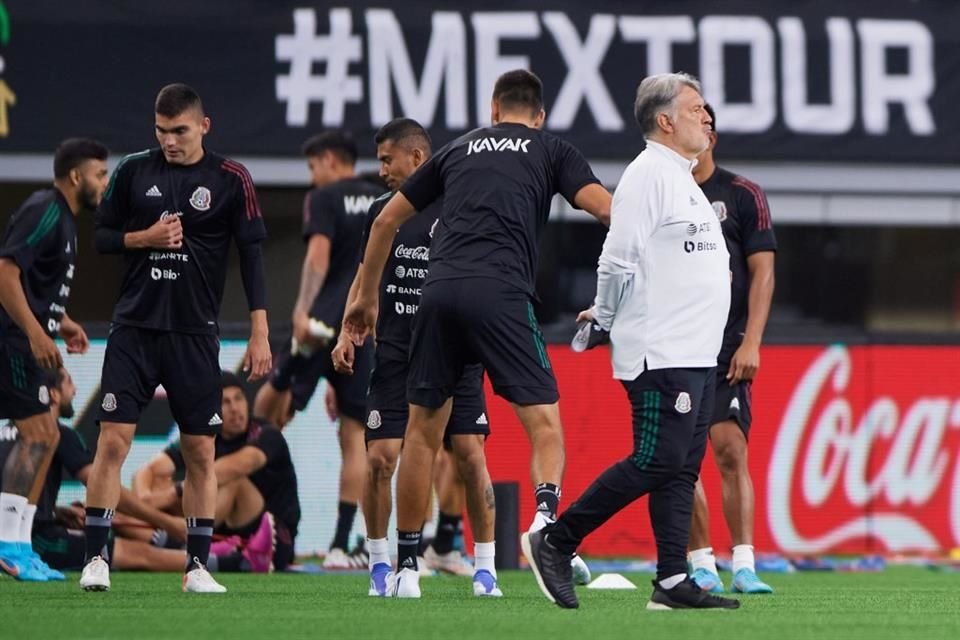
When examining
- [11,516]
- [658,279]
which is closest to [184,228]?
[11,516]

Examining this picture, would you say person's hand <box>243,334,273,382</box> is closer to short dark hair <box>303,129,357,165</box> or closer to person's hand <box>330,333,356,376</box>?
person's hand <box>330,333,356,376</box>

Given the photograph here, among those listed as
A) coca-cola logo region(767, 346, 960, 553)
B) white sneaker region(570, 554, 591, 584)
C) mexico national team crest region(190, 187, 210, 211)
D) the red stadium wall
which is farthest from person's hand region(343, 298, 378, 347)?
coca-cola logo region(767, 346, 960, 553)

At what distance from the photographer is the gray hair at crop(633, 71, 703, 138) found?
7.37 m

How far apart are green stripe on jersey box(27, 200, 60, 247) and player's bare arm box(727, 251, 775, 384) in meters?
3.44

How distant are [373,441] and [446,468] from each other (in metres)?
2.68

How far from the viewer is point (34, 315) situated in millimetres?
9555

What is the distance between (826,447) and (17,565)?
20.8ft

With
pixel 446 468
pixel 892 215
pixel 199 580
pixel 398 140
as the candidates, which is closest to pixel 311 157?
pixel 446 468

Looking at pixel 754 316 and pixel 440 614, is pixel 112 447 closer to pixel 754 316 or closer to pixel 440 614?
pixel 440 614

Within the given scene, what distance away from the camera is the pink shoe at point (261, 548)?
37.5ft

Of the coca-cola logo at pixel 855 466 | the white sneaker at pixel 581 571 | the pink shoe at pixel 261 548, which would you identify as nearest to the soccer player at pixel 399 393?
the white sneaker at pixel 581 571

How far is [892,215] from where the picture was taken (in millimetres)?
14977

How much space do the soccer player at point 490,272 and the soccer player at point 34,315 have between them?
7.34 ft

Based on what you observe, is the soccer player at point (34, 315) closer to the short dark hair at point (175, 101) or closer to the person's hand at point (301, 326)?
the short dark hair at point (175, 101)
